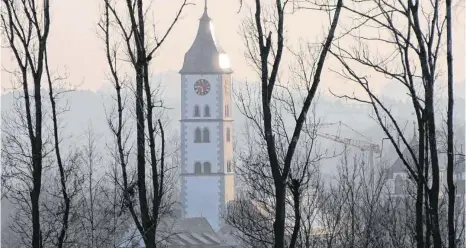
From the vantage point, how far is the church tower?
3366 inches

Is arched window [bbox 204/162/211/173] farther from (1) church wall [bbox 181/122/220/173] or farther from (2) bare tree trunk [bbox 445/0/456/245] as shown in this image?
(2) bare tree trunk [bbox 445/0/456/245]

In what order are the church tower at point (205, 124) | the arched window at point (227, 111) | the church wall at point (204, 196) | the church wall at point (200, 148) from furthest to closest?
the arched window at point (227, 111)
the church wall at point (200, 148)
the church tower at point (205, 124)
the church wall at point (204, 196)

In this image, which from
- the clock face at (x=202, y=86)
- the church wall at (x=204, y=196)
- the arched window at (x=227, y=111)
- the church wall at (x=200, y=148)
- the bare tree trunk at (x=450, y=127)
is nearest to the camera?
the bare tree trunk at (x=450, y=127)

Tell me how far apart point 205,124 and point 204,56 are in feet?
15.6

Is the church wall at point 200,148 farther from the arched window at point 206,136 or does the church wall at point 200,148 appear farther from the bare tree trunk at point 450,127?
the bare tree trunk at point 450,127

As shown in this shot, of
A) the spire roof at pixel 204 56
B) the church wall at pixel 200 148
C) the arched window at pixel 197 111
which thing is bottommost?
the church wall at pixel 200 148

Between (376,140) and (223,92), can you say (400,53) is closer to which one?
(223,92)

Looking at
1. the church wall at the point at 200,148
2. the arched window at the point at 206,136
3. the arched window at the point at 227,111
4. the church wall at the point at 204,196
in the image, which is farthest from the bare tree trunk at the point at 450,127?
the arched window at the point at 227,111

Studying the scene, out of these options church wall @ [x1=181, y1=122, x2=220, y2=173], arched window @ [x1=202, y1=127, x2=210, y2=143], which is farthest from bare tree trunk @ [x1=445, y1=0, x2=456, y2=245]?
arched window @ [x1=202, y1=127, x2=210, y2=143]

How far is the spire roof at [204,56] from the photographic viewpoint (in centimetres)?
8532

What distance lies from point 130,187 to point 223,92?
231 ft

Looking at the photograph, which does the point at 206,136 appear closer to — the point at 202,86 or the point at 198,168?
the point at 198,168

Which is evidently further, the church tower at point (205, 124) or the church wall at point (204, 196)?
the church tower at point (205, 124)

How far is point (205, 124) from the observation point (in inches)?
3403
